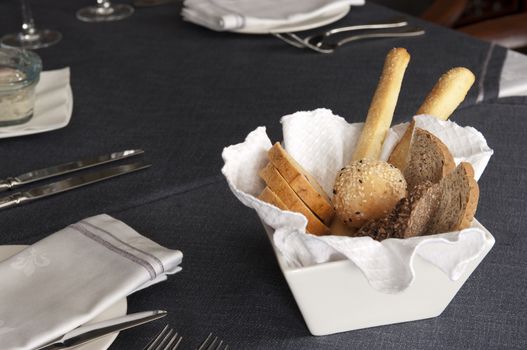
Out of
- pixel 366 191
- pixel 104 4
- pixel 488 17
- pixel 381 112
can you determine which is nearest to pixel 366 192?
pixel 366 191

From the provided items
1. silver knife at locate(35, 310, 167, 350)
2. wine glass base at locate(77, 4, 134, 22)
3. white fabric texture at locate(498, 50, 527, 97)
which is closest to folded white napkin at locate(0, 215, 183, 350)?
silver knife at locate(35, 310, 167, 350)

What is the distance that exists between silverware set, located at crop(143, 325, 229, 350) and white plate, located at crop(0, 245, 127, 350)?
0.03 m

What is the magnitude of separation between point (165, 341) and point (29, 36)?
Result: 1007mm

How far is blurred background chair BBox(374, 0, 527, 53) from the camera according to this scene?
1.80 meters

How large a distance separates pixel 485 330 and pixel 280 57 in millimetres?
783

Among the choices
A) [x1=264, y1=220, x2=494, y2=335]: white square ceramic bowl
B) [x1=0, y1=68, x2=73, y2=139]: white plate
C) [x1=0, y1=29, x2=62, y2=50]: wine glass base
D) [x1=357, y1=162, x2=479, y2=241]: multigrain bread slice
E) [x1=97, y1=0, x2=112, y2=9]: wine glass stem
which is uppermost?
[x1=357, y1=162, x2=479, y2=241]: multigrain bread slice

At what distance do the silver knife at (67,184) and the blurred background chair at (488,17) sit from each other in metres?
1.08

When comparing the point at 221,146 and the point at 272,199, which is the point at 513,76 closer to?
the point at 221,146

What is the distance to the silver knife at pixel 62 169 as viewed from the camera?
0.98 m

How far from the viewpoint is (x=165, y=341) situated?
690 mm

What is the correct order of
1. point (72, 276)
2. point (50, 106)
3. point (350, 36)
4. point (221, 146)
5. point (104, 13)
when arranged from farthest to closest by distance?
point (104, 13) < point (350, 36) < point (50, 106) < point (221, 146) < point (72, 276)

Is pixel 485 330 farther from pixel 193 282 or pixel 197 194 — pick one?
pixel 197 194

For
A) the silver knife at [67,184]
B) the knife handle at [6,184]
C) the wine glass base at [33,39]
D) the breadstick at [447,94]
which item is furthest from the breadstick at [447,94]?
the wine glass base at [33,39]

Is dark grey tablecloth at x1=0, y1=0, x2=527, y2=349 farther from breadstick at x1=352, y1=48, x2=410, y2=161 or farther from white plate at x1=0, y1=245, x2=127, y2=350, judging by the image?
breadstick at x1=352, y1=48, x2=410, y2=161
